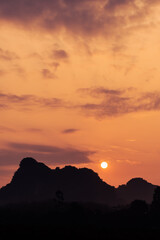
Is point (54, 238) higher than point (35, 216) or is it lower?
lower

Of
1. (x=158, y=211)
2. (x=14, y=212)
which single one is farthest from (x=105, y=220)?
(x=14, y=212)

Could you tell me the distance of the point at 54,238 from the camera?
84812 millimetres

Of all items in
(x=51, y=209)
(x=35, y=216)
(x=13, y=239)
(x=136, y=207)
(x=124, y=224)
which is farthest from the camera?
(x=51, y=209)

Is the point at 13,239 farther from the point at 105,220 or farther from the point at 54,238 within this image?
the point at 105,220

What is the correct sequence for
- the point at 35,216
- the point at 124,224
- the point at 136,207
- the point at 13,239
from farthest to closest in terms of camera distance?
1. the point at 35,216
2. the point at 136,207
3. the point at 124,224
4. the point at 13,239

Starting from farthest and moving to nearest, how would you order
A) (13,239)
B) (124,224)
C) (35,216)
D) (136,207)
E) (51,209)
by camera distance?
(51,209), (35,216), (136,207), (124,224), (13,239)

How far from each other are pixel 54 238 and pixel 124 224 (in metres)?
53.9

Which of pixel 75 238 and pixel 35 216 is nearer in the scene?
pixel 75 238

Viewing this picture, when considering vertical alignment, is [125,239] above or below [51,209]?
below

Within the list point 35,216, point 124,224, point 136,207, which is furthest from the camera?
point 35,216

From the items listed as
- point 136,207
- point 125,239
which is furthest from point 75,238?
point 136,207

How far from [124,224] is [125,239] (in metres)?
47.4

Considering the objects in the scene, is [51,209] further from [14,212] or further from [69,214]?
[69,214]

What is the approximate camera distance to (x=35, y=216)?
160 meters
